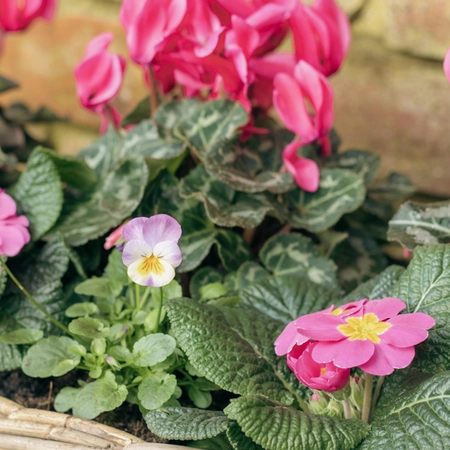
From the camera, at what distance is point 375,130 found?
1.51 meters

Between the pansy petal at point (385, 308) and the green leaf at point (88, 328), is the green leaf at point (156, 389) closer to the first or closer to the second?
the green leaf at point (88, 328)

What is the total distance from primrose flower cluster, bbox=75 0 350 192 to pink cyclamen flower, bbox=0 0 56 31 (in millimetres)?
177

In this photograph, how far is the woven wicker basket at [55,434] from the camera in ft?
2.20

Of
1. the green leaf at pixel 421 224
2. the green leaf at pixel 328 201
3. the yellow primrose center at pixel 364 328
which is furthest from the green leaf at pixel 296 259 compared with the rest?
the yellow primrose center at pixel 364 328

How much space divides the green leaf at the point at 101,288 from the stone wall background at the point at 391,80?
2.37ft

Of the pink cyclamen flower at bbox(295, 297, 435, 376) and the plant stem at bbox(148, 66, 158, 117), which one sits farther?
the plant stem at bbox(148, 66, 158, 117)

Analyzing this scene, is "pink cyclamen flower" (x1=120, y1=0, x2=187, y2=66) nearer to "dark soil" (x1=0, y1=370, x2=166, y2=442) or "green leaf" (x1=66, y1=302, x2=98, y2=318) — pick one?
"green leaf" (x1=66, y1=302, x2=98, y2=318)

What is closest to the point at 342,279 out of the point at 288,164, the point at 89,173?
the point at 288,164

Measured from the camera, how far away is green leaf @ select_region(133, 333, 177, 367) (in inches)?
28.3

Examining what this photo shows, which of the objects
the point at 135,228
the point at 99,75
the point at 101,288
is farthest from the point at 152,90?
the point at 135,228

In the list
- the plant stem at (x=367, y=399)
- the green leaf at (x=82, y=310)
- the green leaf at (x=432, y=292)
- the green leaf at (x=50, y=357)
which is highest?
the green leaf at (x=432, y=292)

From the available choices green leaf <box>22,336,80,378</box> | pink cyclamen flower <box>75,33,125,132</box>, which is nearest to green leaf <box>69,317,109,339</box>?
green leaf <box>22,336,80,378</box>

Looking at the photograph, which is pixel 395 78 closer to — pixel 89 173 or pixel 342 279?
pixel 342 279

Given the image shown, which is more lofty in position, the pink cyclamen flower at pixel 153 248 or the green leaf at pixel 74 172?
the pink cyclamen flower at pixel 153 248
